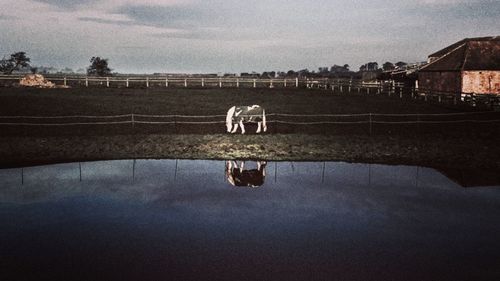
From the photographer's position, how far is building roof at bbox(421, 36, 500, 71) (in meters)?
35.9

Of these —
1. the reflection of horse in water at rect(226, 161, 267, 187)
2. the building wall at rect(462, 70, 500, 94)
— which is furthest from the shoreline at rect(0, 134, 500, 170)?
the building wall at rect(462, 70, 500, 94)

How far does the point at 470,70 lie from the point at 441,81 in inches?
153

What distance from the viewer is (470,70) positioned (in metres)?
35.6

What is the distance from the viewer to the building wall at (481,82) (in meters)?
35.5

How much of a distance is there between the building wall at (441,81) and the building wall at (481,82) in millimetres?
657

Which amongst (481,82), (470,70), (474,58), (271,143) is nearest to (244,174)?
(271,143)

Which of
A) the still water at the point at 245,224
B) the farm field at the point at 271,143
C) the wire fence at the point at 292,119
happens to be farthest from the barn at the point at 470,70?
the still water at the point at 245,224

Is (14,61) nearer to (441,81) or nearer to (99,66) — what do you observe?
(99,66)

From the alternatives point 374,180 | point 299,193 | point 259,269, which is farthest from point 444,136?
point 259,269

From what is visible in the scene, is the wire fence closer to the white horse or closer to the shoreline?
the white horse

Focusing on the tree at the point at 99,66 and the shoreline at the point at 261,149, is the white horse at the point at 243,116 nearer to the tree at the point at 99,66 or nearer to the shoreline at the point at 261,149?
Answer: the shoreline at the point at 261,149

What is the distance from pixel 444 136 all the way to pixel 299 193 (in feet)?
33.8

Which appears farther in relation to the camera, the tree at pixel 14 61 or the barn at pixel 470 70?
the tree at pixel 14 61

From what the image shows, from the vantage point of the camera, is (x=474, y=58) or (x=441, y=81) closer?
(x=474, y=58)
